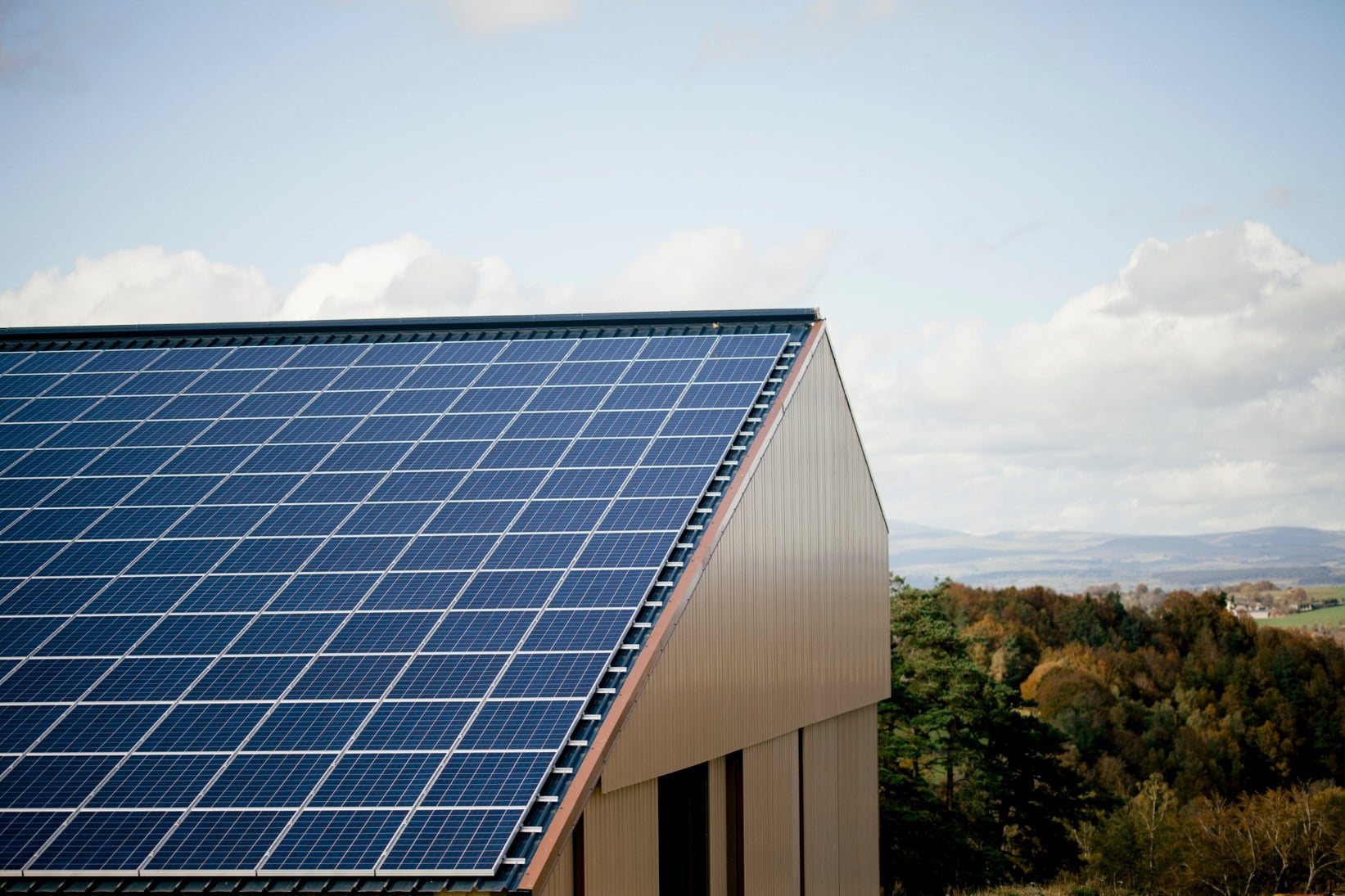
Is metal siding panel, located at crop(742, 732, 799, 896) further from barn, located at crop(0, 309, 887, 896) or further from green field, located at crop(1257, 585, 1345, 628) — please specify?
green field, located at crop(1257, 585, 1345, 628)

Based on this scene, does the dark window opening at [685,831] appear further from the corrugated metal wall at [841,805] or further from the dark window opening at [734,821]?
the corrugated metal wall at [841,805]

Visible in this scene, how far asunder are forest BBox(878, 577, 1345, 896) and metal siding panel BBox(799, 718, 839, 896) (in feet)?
77.9

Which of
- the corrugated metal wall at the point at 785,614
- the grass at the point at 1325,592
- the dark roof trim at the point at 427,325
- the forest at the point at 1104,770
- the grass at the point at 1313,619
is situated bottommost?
the forest at the point at 1104,770

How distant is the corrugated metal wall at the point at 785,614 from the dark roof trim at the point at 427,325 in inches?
70.2

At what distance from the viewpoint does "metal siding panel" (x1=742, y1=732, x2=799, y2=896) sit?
70.0 ft

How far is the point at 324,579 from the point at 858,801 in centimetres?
1536

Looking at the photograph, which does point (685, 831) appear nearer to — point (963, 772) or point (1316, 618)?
point (963, 772)

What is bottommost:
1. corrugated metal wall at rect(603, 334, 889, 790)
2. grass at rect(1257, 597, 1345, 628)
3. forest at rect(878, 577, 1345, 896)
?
forest at rect(878, 577, 1345, 896)

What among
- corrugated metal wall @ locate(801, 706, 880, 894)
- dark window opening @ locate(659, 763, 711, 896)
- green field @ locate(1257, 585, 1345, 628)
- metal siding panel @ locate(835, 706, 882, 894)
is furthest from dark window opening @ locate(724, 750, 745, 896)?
green field @ locate(1257, 585, 1345, 628)

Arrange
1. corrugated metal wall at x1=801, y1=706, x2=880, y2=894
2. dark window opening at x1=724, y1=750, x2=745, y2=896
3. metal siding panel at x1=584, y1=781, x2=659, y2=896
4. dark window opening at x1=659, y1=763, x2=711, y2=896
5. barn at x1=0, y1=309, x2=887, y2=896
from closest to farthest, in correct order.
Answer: barn at x1=0, y1=309, x2=887, y2=896 → metal siding panel at x1=584, y1=781, x2=659, y2=896 → dark window opening at x1=659, y1=763, x2=711, y2=896 → dark window opening at x1=724, y1=750, x2=745, y2=896 → corrugated metal wall at x1=801, y1=706, x2=880, y2=894

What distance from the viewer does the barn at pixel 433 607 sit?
49.9 ft

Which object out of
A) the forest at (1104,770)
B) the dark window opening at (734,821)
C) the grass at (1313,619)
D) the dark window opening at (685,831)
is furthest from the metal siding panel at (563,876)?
the grass at (1313,619)

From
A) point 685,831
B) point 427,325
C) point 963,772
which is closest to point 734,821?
point 685,831

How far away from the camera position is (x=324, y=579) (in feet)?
63.2
